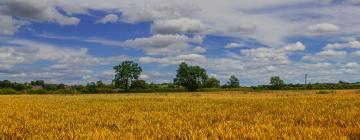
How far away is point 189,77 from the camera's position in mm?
131125

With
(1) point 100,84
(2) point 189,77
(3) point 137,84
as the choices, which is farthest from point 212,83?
(1) point 100,84

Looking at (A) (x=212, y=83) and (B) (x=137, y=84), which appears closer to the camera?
(B) (x=137, y=84)

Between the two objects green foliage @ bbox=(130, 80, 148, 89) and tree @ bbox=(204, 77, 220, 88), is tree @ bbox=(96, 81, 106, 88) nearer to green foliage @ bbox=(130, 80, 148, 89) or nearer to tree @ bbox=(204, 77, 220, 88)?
green foliage @ bbox=(130, 80, 148, 89)

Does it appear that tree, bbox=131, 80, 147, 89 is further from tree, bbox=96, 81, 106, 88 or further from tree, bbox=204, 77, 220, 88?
tree, bbox=204, 77, 220, 88

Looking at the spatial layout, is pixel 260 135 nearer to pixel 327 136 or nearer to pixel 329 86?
pixel 327 136

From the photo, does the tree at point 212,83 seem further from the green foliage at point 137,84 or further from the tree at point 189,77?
the green foliage at point 137,84

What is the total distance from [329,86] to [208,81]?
126 feet

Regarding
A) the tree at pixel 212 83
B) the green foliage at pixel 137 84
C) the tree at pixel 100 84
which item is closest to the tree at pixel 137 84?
the green foliage at pixel 137 84

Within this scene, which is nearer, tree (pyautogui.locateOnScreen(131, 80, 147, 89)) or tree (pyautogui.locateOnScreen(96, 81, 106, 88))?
tree (pyautogui.locateOnScreen(131, 80, 147, 89))

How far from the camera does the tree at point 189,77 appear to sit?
130875 millimetres

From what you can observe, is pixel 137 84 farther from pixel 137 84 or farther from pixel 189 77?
pixel 189 77

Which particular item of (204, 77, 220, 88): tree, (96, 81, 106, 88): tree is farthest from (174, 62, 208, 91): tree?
(96, 81, 106, 88): tree

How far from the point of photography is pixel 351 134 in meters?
9.88

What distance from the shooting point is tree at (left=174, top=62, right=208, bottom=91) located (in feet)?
429
